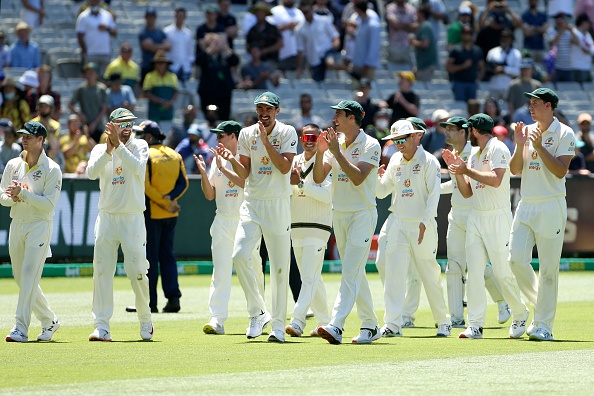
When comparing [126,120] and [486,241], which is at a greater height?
[126,120]

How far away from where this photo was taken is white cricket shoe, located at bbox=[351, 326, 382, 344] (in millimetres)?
11938

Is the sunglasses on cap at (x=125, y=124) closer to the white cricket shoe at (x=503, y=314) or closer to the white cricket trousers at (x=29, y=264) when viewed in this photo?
the white cricket trousers at (x=29, y=264)

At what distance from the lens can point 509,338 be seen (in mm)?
12672

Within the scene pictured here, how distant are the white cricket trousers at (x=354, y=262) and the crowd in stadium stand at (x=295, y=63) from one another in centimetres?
897

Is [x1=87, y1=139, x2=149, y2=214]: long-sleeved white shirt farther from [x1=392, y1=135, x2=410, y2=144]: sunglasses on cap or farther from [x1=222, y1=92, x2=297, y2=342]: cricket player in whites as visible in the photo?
[x1=392, y1=135, x2=410, y2=144]: sunglasses on cap

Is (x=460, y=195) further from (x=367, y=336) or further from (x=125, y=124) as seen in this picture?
(x=125, y=124)

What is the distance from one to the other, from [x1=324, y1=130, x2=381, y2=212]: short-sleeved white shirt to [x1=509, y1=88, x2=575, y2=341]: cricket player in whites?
53.9 inches

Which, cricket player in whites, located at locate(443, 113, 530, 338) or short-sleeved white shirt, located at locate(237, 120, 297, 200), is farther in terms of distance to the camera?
cricket player in whites, located at locate(443, 113, 530, 338)

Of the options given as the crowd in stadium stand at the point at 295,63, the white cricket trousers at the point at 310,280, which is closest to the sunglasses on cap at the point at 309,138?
the white cricket trousers at the point at 310,280

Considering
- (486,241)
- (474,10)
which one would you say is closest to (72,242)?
(486,241)

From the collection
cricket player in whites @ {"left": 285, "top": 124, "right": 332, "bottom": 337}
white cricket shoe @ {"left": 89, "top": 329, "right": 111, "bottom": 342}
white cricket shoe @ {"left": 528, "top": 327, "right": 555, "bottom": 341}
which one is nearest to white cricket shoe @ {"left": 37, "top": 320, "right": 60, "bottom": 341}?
white cricket shoe @ {"left": 89, "top": 329, "right": 111, "bottom": 342}

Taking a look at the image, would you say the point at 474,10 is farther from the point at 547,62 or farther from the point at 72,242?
the point at 72,242

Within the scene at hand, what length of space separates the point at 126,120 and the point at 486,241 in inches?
151

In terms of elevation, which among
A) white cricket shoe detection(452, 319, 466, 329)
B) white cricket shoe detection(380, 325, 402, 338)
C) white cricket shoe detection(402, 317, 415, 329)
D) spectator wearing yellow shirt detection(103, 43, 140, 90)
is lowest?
white cricket shoe detection(402, 317, 415, 329)
